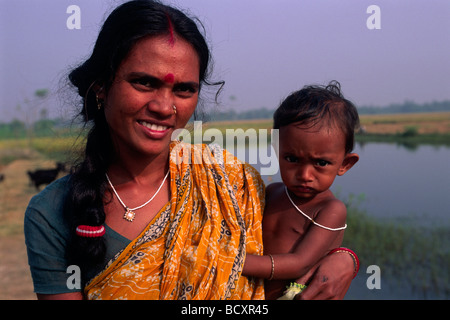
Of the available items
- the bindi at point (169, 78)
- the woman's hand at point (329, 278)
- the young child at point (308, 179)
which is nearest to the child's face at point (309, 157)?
the young child at point (308, 179)

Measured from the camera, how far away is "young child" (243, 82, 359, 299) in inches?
84.2

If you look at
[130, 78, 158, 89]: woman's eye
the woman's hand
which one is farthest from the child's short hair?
[130, 78, 158, 89]: woman's eye

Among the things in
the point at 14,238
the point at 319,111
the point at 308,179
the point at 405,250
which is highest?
the point at 319,111

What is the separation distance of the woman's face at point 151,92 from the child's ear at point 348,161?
0.92m

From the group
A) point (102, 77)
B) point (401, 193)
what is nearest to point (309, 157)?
point (102, 77)

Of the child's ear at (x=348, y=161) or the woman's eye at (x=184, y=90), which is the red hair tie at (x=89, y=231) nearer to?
the woman's eye at (x=184, y=90)

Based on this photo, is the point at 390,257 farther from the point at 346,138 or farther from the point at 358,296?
the point at 346,138

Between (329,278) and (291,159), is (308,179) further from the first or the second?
(329,278)

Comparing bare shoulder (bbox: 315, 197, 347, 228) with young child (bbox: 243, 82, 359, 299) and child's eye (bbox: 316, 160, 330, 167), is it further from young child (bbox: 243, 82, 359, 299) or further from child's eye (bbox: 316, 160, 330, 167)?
child's eye (bbox: 316, 160, 330, 167)

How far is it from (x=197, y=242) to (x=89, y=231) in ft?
1.63

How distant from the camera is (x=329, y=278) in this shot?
6.84 feet

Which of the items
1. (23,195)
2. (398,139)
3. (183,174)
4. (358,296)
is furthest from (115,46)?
(398,139)

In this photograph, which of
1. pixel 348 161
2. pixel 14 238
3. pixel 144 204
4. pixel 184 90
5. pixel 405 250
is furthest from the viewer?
pixel 14 238

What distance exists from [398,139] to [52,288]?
17676mm
